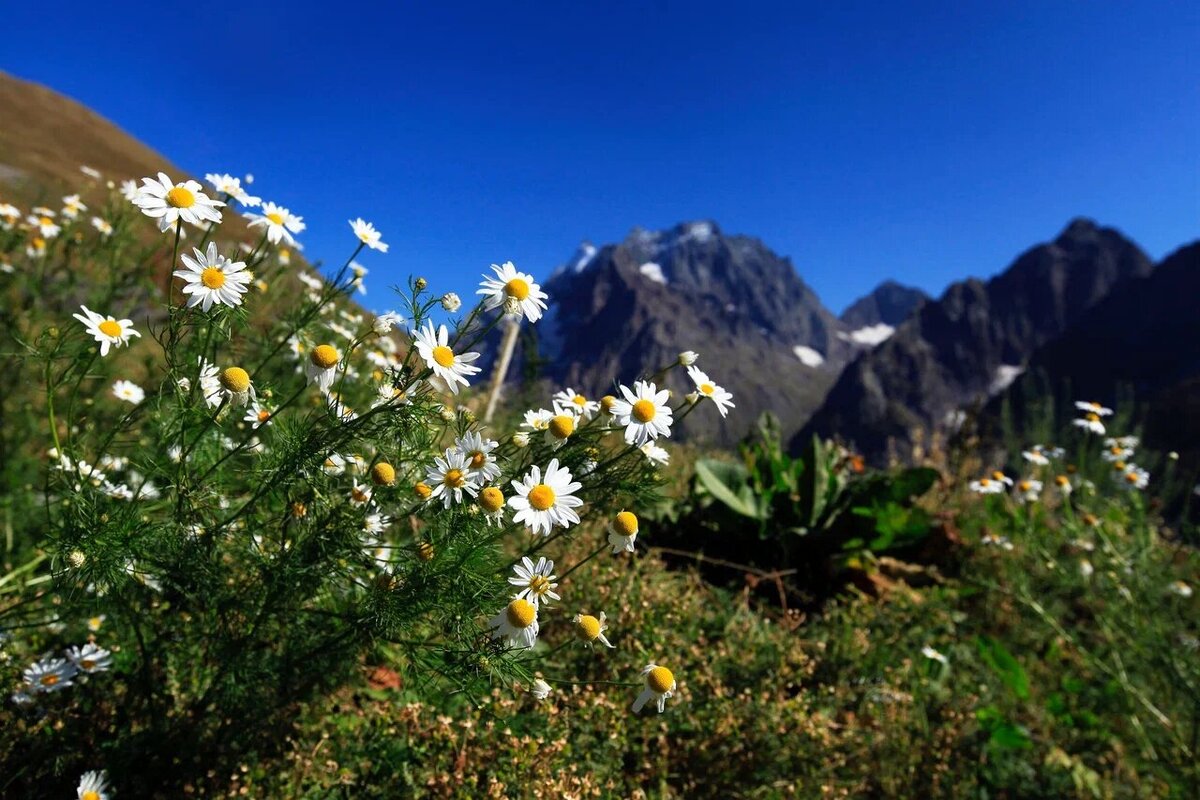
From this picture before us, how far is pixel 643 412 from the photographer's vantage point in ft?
5.01

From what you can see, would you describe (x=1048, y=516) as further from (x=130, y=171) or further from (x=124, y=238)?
(x=130, y=171)

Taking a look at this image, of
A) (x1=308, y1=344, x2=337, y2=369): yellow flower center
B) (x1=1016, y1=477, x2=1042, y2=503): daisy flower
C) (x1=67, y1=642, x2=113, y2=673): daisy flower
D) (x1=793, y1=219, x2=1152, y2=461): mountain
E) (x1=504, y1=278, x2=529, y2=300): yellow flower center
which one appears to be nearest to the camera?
(x1=308, y1=344, x2=337, y2=369): yellow flower center

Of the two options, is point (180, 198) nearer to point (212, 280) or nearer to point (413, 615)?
point (212, 280)

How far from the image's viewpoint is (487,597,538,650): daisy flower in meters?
1.29

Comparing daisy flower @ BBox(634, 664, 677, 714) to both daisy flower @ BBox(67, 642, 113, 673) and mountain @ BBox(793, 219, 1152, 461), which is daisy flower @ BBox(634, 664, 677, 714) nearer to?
daisy flower @ BBox(67, 642, 113, 673)

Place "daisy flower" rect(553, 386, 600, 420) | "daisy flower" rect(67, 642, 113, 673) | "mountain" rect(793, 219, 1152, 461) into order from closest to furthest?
"daisy flower" rect(553, 386, 600, 420) → "daisy flower" rect(67, 642, 113, 673) → "mountain" rect(793, 219, 1152, 461)

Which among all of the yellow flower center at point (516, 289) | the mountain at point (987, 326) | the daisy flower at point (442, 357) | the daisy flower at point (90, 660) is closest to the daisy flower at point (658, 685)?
the daisy flower at point (442, 357)

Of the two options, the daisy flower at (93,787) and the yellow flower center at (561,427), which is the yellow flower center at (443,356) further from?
the daisy flower at (93,787)

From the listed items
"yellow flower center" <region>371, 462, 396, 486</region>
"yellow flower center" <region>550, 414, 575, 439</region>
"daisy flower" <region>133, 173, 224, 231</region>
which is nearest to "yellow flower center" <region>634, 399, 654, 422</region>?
"yellow flower center" <region>550, 414, 575, 439</region>

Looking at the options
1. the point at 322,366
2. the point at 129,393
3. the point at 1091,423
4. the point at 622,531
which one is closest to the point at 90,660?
the point at 322,366

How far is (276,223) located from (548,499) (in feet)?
Answer: 3.83

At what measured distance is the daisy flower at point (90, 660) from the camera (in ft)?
5.91

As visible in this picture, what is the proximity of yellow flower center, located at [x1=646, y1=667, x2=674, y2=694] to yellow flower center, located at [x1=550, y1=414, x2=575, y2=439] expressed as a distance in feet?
1.80

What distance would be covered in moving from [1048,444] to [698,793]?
13.9 ft
